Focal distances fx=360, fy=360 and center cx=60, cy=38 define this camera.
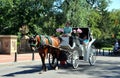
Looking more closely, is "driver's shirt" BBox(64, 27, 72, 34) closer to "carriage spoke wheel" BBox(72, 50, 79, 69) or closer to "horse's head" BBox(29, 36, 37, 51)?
"carriage spoke wheel" BBox(72, 50, 79, 69)

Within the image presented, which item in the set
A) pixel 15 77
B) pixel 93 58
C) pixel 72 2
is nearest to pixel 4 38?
pixel 72 2

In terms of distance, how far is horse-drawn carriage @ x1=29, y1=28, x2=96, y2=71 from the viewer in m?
16.9

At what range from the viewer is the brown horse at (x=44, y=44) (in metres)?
16.4

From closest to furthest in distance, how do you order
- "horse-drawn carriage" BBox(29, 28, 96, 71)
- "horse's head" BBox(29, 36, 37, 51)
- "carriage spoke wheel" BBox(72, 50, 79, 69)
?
"horse's head" BBox(29, 36, 37, 51) → "horse-drawn carriage" BBox(29, 28, 96, 71) → "carriage spoke wheel" BBox(72, 50, 79, 69)

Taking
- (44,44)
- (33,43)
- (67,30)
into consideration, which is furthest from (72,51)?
(33,43)

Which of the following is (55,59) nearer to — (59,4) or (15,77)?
(15,77)

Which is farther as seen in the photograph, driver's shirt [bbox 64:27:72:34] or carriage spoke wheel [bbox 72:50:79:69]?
carriage spoke wheel [bbox 72:50:79:69]

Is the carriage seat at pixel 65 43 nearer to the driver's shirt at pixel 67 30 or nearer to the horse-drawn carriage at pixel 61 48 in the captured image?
the horse-drawn carriage at pixel 61 48

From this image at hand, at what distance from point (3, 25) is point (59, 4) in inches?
522

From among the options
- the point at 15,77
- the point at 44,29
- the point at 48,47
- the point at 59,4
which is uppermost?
the point at 59,4

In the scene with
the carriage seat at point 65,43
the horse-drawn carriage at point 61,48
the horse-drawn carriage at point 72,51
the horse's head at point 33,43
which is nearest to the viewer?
the horse's head at point 33,43

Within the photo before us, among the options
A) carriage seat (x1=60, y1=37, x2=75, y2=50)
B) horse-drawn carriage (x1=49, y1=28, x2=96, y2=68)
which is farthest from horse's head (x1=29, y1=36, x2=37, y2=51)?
carriage seat (x1=60, y1=37, x2=75, y2=50)

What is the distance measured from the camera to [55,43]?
18.2 meters

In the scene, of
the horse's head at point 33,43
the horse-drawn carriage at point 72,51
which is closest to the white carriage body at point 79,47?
the horse-drawn carriage at point 72,51
